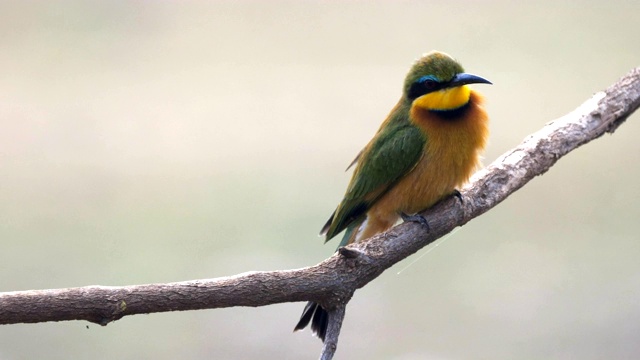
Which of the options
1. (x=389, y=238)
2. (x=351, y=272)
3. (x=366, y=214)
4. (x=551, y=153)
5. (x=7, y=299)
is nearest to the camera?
(x=7, y=299)

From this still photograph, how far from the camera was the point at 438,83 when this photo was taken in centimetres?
215

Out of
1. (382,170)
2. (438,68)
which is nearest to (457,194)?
(382,170)

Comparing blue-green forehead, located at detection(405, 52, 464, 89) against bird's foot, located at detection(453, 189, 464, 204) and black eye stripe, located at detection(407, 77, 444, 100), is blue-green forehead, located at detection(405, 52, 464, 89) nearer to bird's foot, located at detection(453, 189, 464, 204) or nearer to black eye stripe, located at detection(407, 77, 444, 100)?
black eye stripe, located at detection(407, 77, 444, 100)

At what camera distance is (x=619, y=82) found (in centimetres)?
214

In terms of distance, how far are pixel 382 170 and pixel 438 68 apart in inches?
11.7

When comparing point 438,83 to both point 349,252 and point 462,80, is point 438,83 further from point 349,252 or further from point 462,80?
point 349,252

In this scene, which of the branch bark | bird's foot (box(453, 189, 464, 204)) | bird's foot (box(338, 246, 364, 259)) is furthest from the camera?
bird's foot (box(453, 189, 464, 204))

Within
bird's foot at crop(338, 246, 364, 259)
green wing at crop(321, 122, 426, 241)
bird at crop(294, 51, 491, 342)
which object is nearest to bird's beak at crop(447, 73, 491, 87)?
bird at crop(294, 51, 491, 342)

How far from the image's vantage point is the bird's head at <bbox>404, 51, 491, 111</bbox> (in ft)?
7.03

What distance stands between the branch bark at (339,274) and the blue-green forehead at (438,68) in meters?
0.25

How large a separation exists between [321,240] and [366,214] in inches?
82.5

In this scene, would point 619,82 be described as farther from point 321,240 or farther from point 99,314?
point 321,240

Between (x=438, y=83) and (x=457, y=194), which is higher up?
(x=438, y=83)

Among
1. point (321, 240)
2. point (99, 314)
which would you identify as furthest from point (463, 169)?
point (321, 240)
